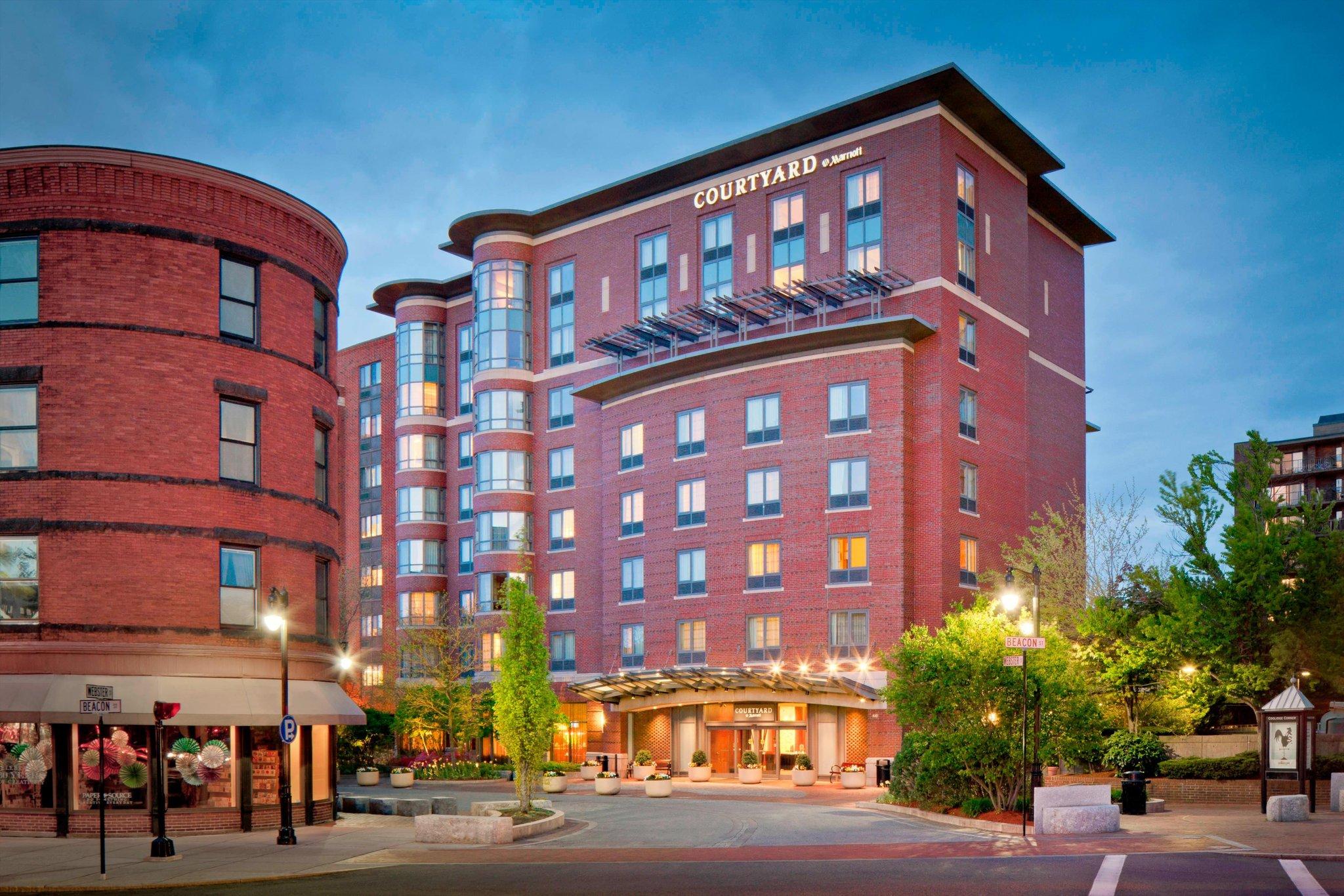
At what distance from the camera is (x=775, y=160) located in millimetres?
60156

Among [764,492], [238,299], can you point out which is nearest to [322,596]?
[238,299]

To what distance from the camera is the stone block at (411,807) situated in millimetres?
34031

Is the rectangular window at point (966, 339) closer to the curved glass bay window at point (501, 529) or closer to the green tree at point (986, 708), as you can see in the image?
the green tree at point (986, 708)

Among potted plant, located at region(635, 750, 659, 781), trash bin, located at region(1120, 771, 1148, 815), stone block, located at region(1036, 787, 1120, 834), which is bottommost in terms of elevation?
potted plant, located at region(635, 750, 659, 781)

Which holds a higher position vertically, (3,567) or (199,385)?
(199,385)

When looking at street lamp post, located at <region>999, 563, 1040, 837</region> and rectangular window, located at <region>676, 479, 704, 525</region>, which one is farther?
rectangular window, located at <region>676, 479, 704, 525</region>

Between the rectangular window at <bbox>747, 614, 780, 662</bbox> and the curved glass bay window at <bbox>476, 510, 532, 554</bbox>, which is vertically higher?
the curved glass bay window at <bbox>476, 510, 532, 554</bbox>

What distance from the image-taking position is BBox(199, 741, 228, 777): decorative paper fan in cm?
2950

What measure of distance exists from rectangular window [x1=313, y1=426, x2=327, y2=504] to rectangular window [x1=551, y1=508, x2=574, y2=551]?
33.5 metres

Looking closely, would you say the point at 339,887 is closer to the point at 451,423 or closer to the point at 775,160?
the point at 775,160

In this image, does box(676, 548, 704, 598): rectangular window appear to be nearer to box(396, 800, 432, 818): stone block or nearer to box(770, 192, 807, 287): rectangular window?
box(770, 192, 807, 287): rectangular window

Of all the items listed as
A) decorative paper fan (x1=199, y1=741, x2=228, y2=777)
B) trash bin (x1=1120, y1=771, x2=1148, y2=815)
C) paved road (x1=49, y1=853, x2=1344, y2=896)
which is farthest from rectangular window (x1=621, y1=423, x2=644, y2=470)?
paved road (x1=49, y1=853, x2=1344, y2=896)

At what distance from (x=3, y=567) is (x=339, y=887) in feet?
45.8

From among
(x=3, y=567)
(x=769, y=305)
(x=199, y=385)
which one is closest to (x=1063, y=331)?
(x=769, y=305)
